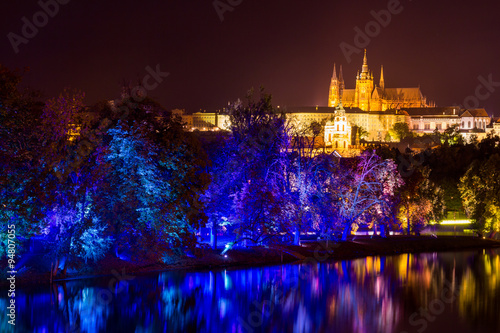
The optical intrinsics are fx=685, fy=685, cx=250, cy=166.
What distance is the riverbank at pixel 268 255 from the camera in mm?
39694

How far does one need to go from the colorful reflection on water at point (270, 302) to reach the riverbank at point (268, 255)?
4.41 ft

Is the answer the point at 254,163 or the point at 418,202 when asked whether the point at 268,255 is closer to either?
the point at 254,163

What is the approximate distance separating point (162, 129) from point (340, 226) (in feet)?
60.6

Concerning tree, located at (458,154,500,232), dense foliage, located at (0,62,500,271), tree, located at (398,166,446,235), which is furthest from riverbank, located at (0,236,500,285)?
tree, located at (398,166,446,235)

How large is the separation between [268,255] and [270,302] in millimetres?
14888

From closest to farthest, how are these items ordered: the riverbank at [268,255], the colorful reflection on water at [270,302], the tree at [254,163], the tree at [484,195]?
the colorful reflection on water at [270,302]
the riverbank at [268,255]
the tree at [254,163]
the tree at [484,195]

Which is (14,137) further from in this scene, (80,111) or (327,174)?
(327,174)

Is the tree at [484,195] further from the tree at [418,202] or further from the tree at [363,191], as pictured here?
the tree at [363,191]

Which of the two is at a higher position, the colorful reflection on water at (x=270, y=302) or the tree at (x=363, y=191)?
the tree at (x=363, y=191)

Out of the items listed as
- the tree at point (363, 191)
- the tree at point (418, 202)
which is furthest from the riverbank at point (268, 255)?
the tree at point (418, 202)

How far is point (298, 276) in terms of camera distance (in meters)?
44.6

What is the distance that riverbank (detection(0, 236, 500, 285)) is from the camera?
130ft

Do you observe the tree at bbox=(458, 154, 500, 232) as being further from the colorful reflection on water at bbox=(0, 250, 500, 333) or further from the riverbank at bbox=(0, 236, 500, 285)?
the colorful reflection on water at bbox=(0, 250, 500, 333)

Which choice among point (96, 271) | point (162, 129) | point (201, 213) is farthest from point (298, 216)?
point (96, 271)
